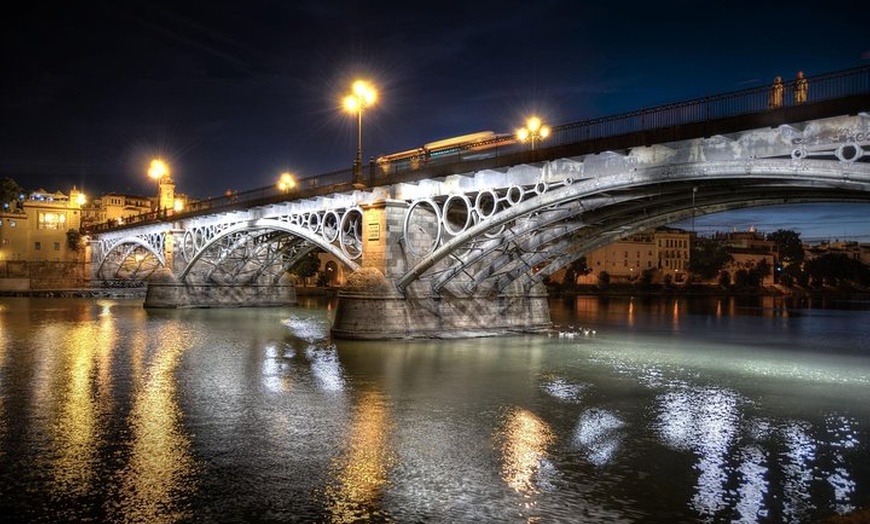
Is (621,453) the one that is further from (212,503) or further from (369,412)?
(212,503)

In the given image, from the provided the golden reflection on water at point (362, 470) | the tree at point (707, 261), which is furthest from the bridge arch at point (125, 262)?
the tree at point (707, 261)

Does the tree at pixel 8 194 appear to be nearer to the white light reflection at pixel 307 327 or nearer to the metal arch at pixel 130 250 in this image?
the metal arch at pixel 130 250

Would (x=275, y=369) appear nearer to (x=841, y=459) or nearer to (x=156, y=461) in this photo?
(x=156, y=461)

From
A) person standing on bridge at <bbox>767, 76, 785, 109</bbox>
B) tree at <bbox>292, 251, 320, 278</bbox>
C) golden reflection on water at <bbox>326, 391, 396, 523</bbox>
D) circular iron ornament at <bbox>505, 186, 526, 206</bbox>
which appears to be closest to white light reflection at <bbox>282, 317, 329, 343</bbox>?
circular iron ornament at <bbox>505, 186, 526, 206</bbox>

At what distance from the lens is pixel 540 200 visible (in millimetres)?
Result: 22844

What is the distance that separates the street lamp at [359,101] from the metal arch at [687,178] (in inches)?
261

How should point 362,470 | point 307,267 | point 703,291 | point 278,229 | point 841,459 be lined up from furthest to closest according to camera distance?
1. point 703,291
2. point 307,267
3. point 278,229
4. point 841,459
5. point 362,470

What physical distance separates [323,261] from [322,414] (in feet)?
310


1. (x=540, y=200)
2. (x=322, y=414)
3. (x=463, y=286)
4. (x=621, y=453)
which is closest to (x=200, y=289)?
(x=463, y=286)

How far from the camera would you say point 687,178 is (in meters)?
18.8

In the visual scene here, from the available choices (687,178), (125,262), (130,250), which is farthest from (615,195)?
(125,262)

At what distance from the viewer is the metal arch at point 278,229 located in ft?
112

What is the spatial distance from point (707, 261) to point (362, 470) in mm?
130454

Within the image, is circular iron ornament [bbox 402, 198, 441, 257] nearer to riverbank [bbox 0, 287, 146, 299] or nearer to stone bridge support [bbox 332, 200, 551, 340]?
stone bridge support [bbox 332, 200, 551, 340]
